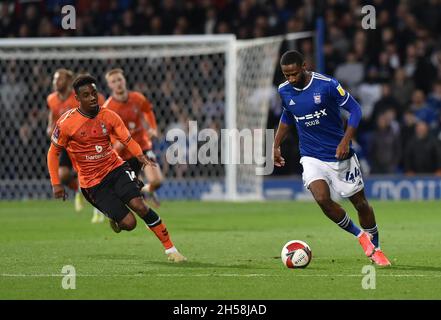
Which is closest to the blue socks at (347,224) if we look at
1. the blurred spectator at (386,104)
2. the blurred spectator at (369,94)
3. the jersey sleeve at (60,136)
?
the jersey sleeve at (60,136)

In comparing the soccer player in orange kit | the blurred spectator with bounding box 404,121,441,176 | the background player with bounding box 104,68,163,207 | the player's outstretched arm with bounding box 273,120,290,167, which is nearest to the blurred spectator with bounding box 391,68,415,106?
the blurred spectator with bounding box 404,121,441,176

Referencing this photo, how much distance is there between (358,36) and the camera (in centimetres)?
2261

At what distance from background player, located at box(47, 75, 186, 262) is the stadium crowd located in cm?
1132

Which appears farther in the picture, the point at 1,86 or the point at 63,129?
the point at 1,86

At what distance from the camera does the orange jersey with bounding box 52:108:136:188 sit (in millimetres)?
10664

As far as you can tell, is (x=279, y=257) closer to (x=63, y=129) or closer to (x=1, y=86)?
(x=63, y=129)

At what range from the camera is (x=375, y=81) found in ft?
73.7

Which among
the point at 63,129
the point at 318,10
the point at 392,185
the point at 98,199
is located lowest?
the point at 392,185

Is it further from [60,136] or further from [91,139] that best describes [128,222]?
[60,136]

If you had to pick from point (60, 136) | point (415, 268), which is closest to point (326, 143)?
point (415, 268)

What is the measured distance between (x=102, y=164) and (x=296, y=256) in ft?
7.51

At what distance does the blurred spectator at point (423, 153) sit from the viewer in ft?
69.3
